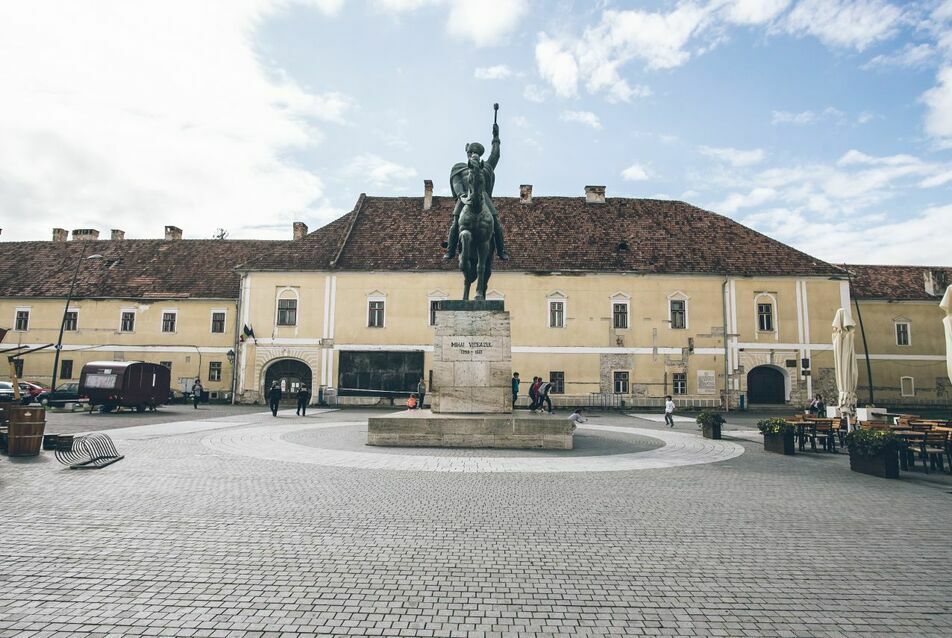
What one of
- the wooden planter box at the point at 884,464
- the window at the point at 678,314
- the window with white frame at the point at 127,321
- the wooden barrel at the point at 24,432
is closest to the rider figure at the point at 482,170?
the wooden planter box at the point at 884,464

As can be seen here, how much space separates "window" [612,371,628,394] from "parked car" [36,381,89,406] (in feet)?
86.9

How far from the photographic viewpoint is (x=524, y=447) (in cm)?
1251

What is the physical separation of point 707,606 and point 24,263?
49433 millimetres

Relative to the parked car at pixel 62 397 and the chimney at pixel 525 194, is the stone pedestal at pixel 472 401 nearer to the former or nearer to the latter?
the parked car at pixel 62 397

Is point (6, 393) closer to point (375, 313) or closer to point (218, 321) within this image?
point (218, 321)

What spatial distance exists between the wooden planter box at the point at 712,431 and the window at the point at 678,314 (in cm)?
1698

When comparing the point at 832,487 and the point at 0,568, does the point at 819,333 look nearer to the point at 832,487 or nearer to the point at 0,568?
the point at 832,487

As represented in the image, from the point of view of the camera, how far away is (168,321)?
36094 mm

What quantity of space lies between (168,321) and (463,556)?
3684 cm

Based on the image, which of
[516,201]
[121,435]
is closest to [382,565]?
[121,435]

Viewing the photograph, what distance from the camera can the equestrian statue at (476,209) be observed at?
13.4m

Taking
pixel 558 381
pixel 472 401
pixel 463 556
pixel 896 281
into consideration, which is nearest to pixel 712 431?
pixel 472 401

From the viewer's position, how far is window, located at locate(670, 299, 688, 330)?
32.8 meters

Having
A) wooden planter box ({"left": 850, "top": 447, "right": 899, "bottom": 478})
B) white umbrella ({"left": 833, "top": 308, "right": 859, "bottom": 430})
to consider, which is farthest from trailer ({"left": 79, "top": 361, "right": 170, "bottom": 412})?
white umbrella ({"left": 833, "top": 308, "right": 859, "bottom": 430})
